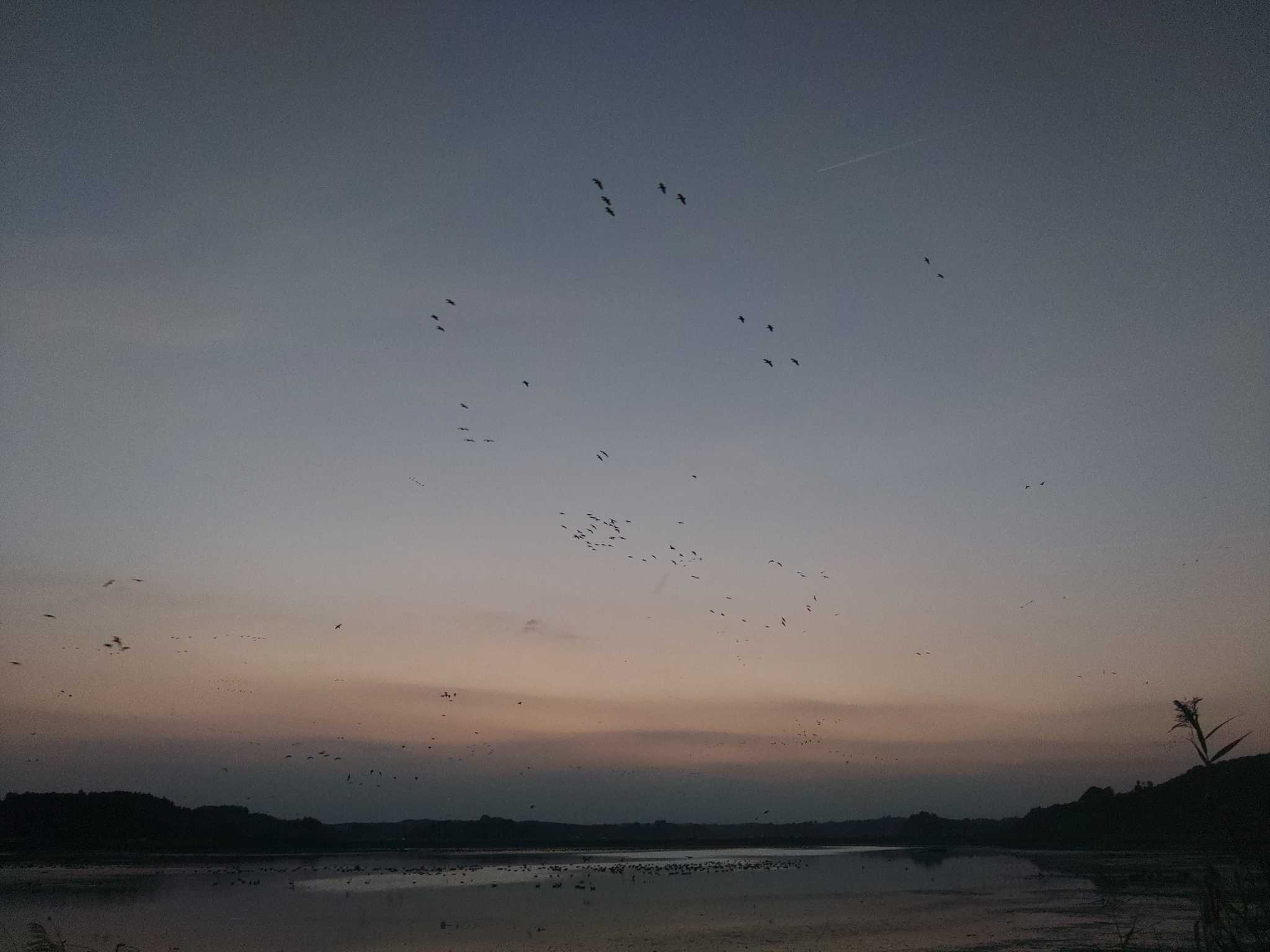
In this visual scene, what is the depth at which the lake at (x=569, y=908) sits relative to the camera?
115 feet

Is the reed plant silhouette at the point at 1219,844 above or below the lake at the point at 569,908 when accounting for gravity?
above

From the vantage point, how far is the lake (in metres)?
34.9

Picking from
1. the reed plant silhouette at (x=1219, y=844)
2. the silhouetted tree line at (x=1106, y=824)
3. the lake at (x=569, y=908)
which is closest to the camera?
the reed plant silhouette at (x=1219, y=844)

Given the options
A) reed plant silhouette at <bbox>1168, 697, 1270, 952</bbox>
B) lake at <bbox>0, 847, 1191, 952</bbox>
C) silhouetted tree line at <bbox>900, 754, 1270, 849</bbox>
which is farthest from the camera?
silhouetted tree line at <bbox>900, 754, 1270, 849</bbox>

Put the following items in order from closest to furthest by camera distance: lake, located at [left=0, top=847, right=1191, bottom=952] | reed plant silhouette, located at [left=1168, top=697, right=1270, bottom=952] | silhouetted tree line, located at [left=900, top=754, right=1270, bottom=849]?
reed plant silhouette, located at [left=1168, top=697, right=1270, bottom=952], lake, located at [left=0, top=847, right=1191, bottom=952], silhouetted tree line, located at [left=900, top=754, right=1270, bottom=849]

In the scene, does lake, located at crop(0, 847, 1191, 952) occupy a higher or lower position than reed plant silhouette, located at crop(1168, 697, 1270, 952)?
lower

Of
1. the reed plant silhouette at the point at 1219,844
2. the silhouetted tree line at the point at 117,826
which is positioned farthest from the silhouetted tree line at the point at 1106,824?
the silhouetted tree line at the point at 117,826

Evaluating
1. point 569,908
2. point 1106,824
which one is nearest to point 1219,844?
point 569,908

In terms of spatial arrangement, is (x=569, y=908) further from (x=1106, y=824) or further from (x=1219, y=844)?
(x=1106, y=824)

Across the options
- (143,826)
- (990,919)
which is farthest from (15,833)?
(990,919)

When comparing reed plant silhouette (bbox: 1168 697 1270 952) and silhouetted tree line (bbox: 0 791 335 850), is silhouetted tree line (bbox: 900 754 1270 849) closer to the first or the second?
reed plant silhouette (bbox: 1168 697 1270 952)

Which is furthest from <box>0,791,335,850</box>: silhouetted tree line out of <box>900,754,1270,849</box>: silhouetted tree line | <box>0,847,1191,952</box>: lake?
<box>900,754,1270,849</box>: silhouetted tree line

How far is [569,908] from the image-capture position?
155 feet

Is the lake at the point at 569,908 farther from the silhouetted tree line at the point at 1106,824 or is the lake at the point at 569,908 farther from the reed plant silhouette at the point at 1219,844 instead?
the reed plant silhouette at the point at 1219,844
